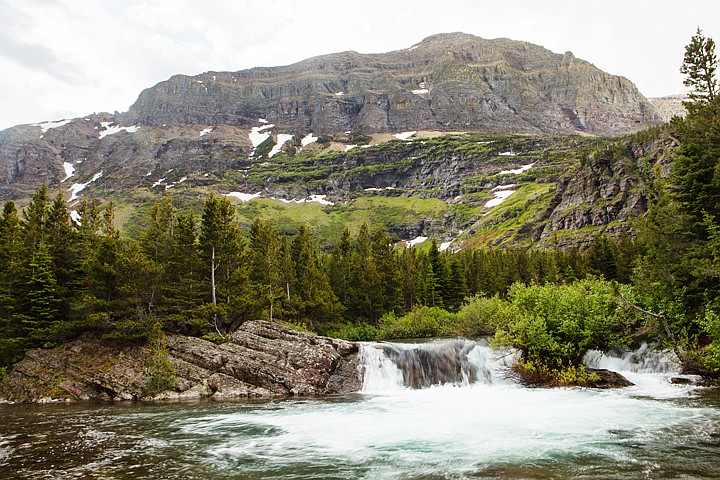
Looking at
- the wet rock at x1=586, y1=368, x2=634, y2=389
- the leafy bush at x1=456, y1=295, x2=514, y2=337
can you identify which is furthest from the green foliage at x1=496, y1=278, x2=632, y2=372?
the leafy bush at x1=456, y1=295, x2=514, y2=337

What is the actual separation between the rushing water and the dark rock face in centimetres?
329

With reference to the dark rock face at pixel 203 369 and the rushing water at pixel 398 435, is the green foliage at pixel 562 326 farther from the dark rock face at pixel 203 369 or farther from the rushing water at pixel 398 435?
the dark rock face at pixel 203 369

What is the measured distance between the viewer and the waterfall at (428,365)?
36719mm

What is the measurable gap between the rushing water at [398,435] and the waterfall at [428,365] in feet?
8.51

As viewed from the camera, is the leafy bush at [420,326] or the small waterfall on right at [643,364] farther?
the leafy bush at [420,326]

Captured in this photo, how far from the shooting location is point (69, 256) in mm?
45844

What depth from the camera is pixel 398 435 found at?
20.6 meters

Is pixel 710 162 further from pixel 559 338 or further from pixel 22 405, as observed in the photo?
pixel 22 405

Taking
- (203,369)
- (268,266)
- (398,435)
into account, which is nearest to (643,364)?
(398,435)

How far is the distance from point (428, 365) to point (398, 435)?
17.9m

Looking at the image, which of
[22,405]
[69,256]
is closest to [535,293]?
[22,405]

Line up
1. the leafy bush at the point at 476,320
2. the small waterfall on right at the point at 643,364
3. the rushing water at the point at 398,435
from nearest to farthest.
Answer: the rushing water at the point at 398,435 → the small waterfall on right at the point at 643,364 → the leafy bush at the point at 476,320

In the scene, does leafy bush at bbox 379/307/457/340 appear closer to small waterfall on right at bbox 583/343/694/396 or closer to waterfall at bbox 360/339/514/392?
waterfall at bbox 360/339/514/392

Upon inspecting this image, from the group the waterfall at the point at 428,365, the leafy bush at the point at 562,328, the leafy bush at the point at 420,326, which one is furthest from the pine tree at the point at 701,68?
the leafy bush at the point at 420,326
